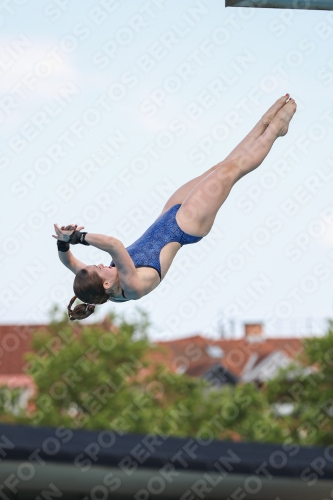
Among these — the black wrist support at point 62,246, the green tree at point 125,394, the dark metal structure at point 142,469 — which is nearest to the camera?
the black wrist support at point 62,246

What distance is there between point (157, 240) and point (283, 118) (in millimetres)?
1455

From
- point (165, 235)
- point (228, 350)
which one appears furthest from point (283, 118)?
point (228, 350)

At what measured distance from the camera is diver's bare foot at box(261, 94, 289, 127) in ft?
23.5

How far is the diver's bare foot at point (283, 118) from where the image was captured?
23.2 ft

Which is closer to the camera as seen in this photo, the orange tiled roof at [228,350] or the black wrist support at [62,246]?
the black wrist support at [62,246]

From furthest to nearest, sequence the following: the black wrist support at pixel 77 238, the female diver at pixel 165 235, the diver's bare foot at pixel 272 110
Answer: the diver's bare foot at pixel 272 110
the female diver at pixel 165 235
the black wrist support at pixel 77 238

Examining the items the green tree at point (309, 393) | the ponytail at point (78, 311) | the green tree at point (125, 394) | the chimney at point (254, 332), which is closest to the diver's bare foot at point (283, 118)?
the ponytail at point (78, 311)

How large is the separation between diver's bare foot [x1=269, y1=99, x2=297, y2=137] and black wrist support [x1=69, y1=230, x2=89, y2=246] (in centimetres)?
203

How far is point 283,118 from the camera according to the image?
7.11 metres

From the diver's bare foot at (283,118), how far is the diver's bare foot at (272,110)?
0.11ft

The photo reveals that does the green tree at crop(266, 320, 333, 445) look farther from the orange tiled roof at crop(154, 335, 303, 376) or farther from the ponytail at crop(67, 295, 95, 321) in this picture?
the ponytail at crop(67, 295, 95, 321)

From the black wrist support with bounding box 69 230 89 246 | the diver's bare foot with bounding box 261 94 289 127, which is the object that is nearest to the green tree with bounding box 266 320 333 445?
the diver's bare foot with bounding box 261 94 289 127

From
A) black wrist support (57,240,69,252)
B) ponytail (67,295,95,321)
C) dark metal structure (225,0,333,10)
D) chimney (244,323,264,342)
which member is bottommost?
chimney (244,323,264,342)

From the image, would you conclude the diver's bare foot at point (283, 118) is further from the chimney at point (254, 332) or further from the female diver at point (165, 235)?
the chimney at point (254, 332)
